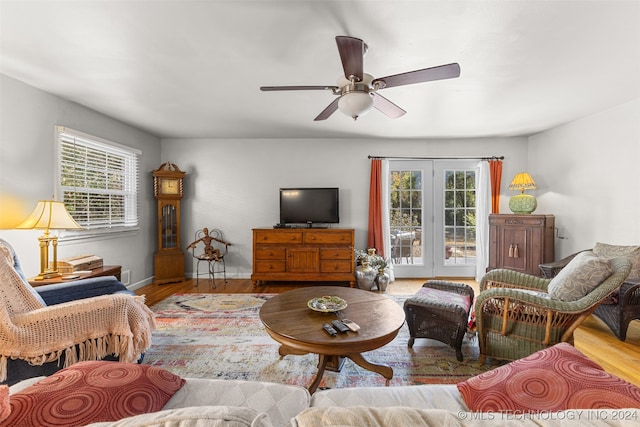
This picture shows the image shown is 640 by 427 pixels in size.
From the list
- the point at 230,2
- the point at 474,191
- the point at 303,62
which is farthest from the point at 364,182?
the point at 230,2

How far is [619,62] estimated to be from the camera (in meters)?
2.17

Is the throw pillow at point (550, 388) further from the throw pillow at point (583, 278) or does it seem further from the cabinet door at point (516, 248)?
the cabinet door at point (516, 248)

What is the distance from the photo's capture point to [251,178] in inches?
182

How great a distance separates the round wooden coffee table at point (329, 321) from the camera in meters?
1.53

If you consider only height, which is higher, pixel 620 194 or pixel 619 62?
pixel 619 62

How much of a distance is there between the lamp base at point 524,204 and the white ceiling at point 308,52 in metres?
1.17

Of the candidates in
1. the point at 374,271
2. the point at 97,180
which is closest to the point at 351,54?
the point at 374,271

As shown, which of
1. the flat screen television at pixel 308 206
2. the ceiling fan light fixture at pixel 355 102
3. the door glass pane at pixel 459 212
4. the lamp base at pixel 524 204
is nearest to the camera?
the ceiling fan light fixture at pixel 355 102

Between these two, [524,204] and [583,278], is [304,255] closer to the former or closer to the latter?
[583,278]

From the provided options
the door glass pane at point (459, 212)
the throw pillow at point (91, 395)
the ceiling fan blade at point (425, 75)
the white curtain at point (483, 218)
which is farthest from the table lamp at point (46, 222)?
the white curtain at point (483, 218)

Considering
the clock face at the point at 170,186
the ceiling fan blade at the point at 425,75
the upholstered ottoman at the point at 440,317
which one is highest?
the ceiling fan blade at the point at 425,75

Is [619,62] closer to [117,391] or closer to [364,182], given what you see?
[364,182]

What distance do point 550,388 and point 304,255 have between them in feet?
11.1

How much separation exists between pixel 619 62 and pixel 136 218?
18.6 feet
